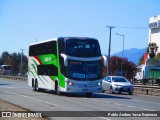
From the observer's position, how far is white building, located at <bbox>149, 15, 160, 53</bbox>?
107 meters

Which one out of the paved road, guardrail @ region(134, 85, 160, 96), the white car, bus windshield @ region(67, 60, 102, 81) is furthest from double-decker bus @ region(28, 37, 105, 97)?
guardrail @ region(134, 85, 160, 96)

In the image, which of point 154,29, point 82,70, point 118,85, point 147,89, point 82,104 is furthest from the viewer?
point 154,29

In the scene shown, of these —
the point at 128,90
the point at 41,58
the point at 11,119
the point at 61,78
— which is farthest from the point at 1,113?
the point at 128,90

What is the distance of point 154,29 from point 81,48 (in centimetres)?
8639

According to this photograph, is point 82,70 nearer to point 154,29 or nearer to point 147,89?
point 147,89

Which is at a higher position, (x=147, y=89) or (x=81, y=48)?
(x=81, y=48)

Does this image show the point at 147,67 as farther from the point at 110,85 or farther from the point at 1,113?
the point at 1,113

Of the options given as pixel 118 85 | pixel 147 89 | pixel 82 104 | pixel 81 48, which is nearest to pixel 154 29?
pixel 147 89

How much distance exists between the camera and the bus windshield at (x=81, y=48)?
26.8 m

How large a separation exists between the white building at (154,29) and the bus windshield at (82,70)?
266 feet

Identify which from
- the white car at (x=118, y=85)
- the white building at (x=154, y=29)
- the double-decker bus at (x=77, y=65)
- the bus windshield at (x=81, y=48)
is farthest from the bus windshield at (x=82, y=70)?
the white building at (x=154, y=29)

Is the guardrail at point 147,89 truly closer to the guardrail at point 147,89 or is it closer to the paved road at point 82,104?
the guardrail at point 147,89

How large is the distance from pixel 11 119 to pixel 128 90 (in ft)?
71.5

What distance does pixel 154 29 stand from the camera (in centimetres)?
11069
